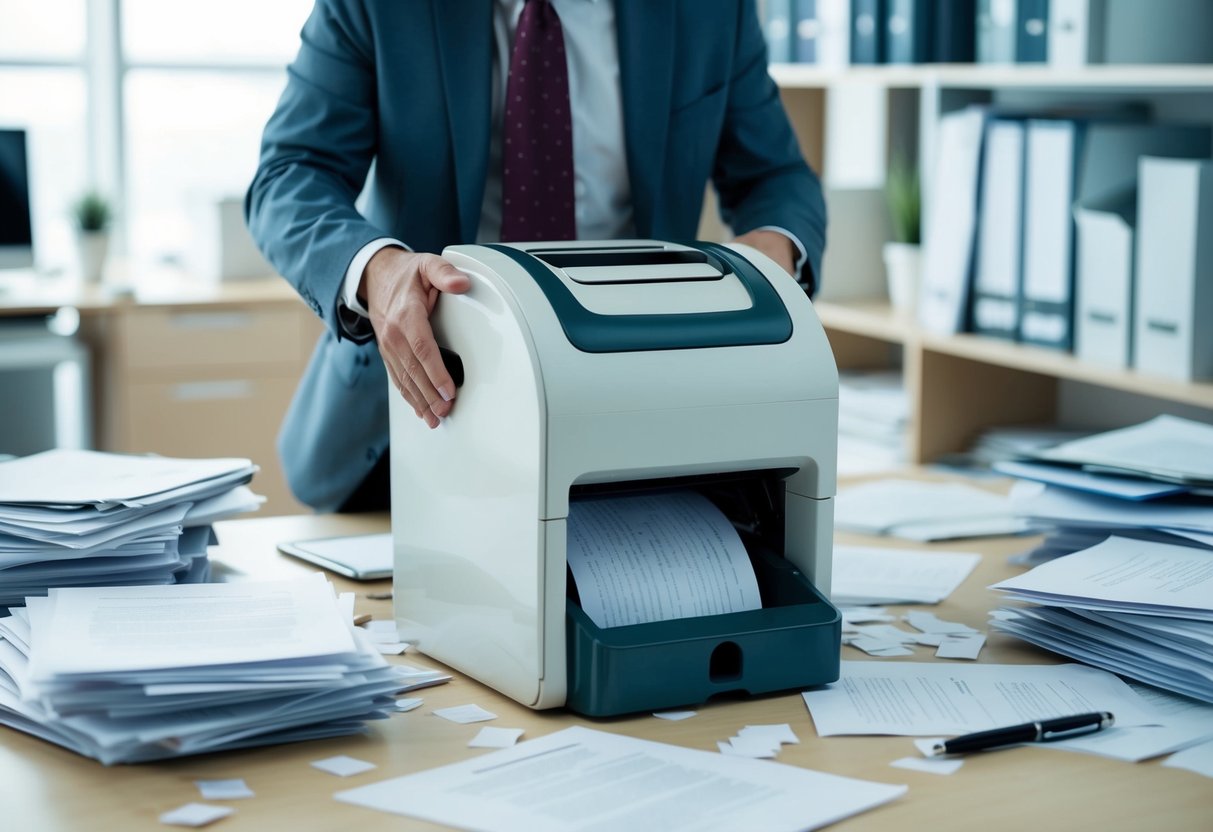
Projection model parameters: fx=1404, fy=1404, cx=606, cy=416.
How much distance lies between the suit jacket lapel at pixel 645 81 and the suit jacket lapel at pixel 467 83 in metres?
0.16

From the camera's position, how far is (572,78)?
1626 mm

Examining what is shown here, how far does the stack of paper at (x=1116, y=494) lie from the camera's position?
132cm

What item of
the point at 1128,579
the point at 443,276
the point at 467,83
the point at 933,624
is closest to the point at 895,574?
the point at 933,624

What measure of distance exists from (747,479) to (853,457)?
1773 millimetres

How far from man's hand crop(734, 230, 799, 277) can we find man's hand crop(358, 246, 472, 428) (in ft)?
1.54

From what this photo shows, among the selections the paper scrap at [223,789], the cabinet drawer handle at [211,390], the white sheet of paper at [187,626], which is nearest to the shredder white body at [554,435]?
the white sheet of paper at [187,626]

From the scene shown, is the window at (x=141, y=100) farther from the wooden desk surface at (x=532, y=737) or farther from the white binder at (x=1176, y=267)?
the wooden desk surface at (x=532, y=737)

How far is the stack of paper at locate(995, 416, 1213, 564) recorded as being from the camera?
132 cm

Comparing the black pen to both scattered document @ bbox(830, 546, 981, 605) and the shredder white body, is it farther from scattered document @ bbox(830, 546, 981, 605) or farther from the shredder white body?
scattered document @ bbox(830, 546, 981, 605)

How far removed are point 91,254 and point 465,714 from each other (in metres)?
3.29

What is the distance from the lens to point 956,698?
107cm

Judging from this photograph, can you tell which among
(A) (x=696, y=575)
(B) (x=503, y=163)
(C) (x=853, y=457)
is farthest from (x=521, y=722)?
(C) (x=853, y=457)

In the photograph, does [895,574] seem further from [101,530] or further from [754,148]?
[101,530]

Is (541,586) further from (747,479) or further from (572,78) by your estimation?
(572,78)
